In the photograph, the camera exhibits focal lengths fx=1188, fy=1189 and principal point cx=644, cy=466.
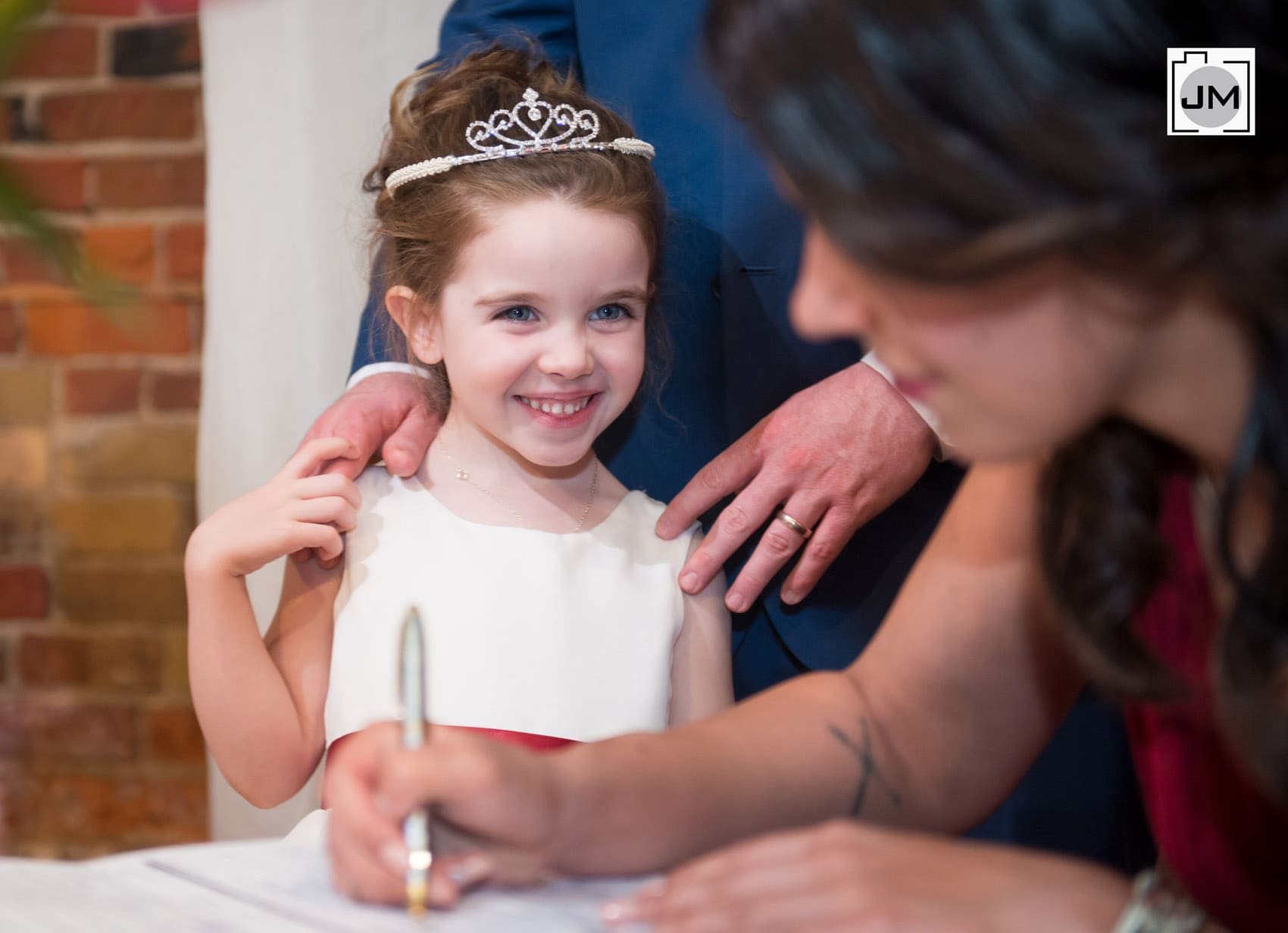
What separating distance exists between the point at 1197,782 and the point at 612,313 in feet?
2.65

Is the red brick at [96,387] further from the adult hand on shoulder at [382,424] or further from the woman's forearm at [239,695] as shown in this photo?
the woman's forearm at [239,695]

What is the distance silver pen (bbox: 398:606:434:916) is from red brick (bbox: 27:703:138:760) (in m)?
1.63

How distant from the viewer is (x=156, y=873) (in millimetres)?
724

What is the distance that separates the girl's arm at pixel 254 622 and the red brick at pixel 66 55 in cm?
107

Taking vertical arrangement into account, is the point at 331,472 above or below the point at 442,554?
above

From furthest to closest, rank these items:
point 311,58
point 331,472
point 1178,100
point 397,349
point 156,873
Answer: point 311,58 → point 397,349 → point 331,472 → point 156,873 → point 1178,100

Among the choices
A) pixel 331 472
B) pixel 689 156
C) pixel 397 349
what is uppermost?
pixel 689 156

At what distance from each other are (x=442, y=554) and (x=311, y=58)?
2.82 feet

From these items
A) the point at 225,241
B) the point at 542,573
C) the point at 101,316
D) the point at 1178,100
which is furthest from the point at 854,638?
the point at 101,316

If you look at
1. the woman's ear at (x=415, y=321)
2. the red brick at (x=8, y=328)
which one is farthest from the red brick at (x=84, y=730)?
the woman's ear at (x=415, y=321)

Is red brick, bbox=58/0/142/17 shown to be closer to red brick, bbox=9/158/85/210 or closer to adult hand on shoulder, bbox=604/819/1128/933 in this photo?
red brick, bbox=9/158/85/210

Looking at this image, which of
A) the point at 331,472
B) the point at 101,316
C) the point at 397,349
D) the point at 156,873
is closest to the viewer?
the point at 156,873

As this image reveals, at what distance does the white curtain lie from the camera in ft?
5.83

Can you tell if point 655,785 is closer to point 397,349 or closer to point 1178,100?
point 1178,100
